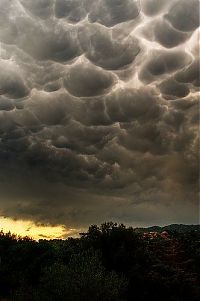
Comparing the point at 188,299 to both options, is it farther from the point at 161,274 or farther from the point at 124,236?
the point at 124,236

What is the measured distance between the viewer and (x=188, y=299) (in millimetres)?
53500

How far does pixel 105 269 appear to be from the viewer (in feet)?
173

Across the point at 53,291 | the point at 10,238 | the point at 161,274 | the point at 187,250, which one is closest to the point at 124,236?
the point at 161,274

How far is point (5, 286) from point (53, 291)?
31.0m

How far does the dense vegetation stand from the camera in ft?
133

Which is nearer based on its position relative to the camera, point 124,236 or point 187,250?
point 124,236

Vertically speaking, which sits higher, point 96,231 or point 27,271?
point 96,231

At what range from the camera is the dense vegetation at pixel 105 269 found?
40653 mm

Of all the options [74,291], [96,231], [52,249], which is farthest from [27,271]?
[74,291]

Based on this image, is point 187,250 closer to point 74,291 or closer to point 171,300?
point 171,300

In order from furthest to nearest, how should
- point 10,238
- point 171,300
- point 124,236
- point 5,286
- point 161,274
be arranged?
point 10,238
point 5,286
point 124,236
point 161,274
point 171,300

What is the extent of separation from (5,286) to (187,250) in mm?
29488

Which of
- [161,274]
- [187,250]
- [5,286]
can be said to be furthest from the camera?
[187,250]

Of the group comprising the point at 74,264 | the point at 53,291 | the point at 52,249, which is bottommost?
the point at 53,291
